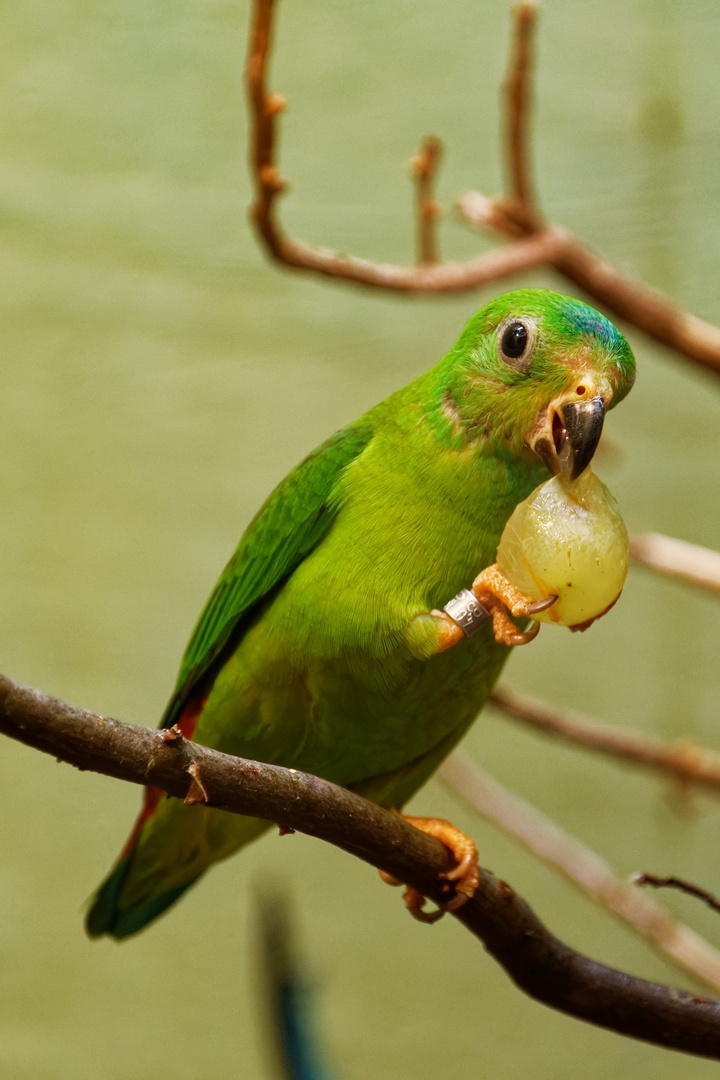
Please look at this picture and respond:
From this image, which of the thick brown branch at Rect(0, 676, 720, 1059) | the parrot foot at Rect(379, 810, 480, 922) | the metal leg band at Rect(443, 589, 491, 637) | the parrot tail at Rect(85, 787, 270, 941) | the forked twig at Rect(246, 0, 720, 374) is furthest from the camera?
the forked twig at Rect(246, 0, 720, 374)

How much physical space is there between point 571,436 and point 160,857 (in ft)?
2.58

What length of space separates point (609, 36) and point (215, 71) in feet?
3.32

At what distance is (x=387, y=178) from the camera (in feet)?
8.49

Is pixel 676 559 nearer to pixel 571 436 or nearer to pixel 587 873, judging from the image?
pixel 587 873

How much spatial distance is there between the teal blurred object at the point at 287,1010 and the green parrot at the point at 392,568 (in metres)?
0.54

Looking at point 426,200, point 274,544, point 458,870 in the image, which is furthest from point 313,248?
point 458,870

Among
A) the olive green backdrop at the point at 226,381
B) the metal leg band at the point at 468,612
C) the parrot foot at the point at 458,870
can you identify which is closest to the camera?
the metal leg band at the point at 468,612

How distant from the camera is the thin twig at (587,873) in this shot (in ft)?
5.62

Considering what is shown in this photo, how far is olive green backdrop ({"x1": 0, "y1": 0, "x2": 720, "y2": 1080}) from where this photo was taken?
246 centimetres

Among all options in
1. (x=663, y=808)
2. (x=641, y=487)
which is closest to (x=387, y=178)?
(x=641, y=487)

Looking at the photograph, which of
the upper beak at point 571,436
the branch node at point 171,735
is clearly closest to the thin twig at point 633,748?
the upper beak at point 571,436

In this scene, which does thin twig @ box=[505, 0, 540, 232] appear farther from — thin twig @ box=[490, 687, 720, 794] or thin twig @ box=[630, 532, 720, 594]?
thin twig @ box=[490, 687, 720, 794]

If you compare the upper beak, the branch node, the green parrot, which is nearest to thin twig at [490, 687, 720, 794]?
the green parrot

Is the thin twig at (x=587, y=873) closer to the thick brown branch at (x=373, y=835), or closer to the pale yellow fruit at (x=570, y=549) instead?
the thick brown branch at (x=373, y=835)
